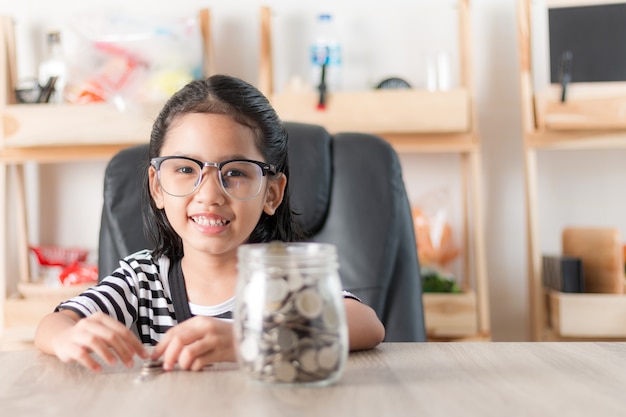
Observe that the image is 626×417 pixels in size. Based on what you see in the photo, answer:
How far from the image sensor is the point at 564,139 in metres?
2.45

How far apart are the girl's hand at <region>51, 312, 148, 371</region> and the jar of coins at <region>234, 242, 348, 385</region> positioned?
0.52ft

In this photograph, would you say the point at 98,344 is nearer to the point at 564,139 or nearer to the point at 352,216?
the point at 352,216

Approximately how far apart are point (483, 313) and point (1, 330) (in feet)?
5.08

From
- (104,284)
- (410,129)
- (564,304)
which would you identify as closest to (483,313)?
(564,304)

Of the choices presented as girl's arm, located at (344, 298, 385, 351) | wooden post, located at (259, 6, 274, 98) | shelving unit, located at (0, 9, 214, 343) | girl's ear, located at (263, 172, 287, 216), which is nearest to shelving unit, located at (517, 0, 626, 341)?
wooden post, located at (259, 6, 274, 98)

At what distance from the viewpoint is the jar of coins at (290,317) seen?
622 millimetres

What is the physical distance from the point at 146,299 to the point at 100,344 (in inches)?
20.2

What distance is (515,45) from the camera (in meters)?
2.72

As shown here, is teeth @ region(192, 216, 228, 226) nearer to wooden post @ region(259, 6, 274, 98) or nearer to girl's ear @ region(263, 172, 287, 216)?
girl's ear @ region(263, 172, 287, 216)

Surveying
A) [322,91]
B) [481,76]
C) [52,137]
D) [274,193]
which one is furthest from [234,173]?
[481,76]

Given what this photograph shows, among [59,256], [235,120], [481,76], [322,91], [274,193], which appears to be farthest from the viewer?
[481,76]

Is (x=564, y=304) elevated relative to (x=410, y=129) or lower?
lower

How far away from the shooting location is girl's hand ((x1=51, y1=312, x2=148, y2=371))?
746 mm

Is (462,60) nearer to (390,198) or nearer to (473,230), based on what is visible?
(473,230)
